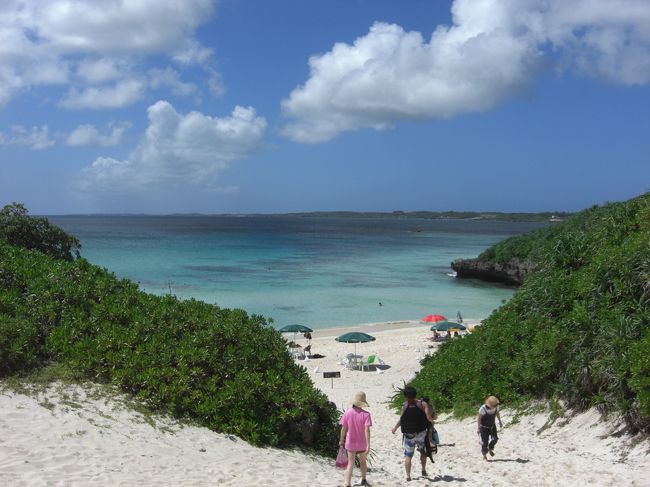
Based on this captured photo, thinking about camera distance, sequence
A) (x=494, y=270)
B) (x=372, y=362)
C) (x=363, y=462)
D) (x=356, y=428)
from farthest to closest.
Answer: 1. (x=494, y=270)
2. (x=372, y=362)
3. (x=363, y=462)
4. (x=356, y=428)

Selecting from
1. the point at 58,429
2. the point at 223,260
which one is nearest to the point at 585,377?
the point at 58,429

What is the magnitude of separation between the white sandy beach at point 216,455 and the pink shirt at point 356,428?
0.69 m

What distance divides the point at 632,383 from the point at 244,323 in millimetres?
7162

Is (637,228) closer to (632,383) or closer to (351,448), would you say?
(632,383)

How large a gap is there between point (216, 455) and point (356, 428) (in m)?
2.08

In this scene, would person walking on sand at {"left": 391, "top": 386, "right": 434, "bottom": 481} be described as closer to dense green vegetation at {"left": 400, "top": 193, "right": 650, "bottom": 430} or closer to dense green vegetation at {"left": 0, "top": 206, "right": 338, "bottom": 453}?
dense green vegetation at {"left": 0, "top": 206, "right": 338, "bottom": 453}

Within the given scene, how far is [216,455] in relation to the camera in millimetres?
7535

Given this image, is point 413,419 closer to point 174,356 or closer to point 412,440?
point 412,440

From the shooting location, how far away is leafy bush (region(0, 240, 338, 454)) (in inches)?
346

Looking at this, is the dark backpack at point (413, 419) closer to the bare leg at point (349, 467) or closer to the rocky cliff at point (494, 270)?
the bare leg at point (349, 467)

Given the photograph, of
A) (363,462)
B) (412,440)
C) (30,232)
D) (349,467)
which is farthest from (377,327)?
(349,467)

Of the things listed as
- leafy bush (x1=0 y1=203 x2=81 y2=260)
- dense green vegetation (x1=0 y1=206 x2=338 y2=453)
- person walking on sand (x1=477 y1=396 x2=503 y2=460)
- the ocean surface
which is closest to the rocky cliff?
the ocean surface

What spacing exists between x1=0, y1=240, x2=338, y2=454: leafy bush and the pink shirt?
1.90m

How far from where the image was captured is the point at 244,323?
1130 centimetres
